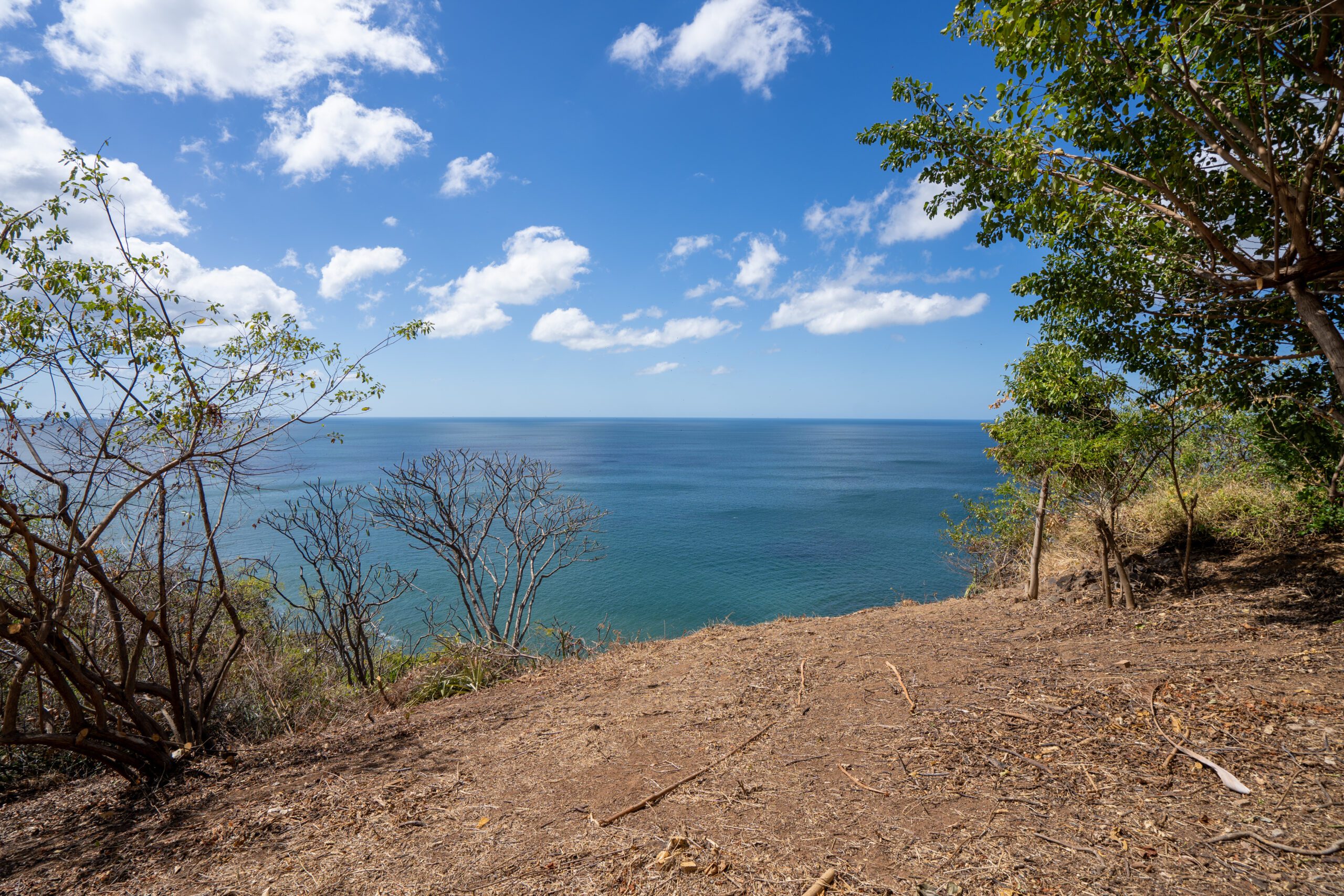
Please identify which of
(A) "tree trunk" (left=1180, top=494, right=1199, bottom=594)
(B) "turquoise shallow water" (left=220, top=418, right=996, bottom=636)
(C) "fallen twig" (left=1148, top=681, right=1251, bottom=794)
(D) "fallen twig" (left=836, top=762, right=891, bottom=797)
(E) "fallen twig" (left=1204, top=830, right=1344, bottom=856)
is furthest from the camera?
(B) "turquoise shallow water" (left=220, top=418, right=996, bottom=636)

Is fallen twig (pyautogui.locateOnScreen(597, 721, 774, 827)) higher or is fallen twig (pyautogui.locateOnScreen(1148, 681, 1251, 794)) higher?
fallen twig (pyautogui.locateOnScreen(1148, 681, 1251, 794))

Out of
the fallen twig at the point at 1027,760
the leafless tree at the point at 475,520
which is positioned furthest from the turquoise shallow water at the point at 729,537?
the fallen twig at the point at 1027,760

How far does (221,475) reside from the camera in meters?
5.45

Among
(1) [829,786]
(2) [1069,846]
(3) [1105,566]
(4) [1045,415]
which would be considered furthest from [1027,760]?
(4) [1045,415]

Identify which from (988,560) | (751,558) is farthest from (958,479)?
(988,560)

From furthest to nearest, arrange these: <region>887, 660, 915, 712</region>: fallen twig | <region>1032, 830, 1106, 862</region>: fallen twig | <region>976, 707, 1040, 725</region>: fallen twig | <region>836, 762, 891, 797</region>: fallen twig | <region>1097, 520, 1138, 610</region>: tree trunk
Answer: <region>1097, 520, 1138, 610</region>: tree trunk → <region>887, 660, 915, 712</region>: fallen twig → <region>976, 707, 1040, 725</region>: fallen twig → <region>836, 762, 891, 797</region>: fallen twig → <region>1032, 830, 1106, 862</region>: fallen twig

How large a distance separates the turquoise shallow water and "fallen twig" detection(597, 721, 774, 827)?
425 cm

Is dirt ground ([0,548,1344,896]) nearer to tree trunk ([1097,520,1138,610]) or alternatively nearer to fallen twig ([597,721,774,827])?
fallen twig ([597,721,774,827])

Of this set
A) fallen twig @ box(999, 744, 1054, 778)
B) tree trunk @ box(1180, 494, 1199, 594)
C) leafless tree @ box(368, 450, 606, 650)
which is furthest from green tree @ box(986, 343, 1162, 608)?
leafless tree @ box(368, 450, 606, 650)

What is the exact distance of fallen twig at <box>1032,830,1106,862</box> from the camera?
2841mm

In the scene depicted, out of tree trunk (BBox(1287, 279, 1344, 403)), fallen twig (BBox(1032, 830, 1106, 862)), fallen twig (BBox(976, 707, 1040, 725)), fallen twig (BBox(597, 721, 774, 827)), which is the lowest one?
fallen twig (BBox(597, 721, 774, 827))

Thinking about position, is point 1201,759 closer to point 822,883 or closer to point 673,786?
point 822,883

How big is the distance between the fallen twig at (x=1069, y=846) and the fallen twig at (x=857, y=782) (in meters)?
0.79

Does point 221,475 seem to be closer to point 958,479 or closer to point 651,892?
point 651,892
